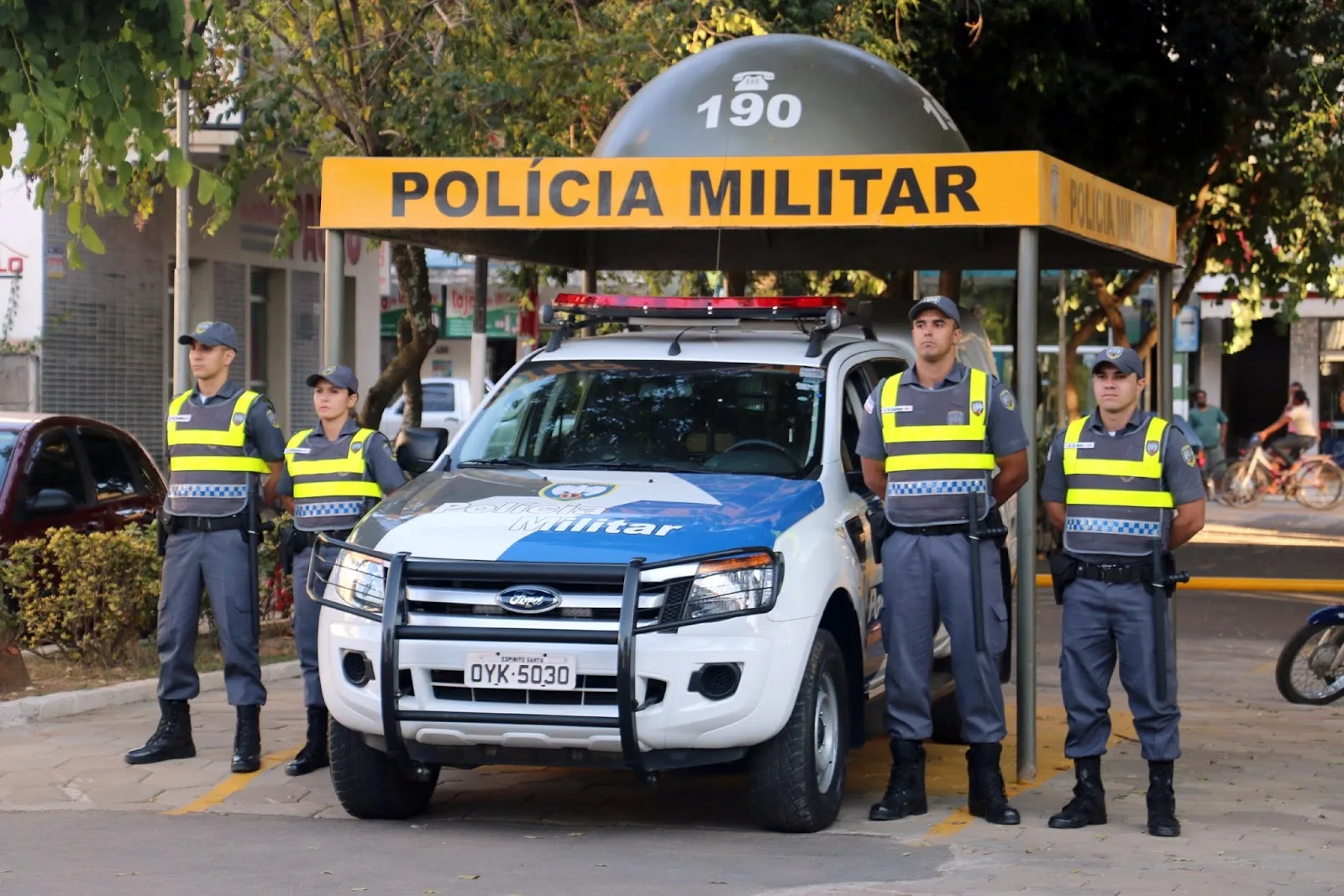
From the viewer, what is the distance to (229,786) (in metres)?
8.52

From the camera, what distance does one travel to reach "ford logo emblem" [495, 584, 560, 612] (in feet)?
23.0

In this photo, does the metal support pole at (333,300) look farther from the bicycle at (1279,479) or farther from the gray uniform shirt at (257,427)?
the bicycle at (1279,479)

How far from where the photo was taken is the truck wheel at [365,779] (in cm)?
759

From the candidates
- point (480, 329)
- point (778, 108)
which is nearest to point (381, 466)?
point (778, 108)

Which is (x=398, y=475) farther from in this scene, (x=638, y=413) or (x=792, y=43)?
(x=792, y=43)

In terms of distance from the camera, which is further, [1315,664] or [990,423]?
[1315,664]

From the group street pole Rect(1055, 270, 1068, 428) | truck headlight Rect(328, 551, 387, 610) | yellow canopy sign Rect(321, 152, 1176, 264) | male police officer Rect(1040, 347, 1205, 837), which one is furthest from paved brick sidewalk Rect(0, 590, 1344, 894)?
street pole Rect(1055, 270, 1068, 428)

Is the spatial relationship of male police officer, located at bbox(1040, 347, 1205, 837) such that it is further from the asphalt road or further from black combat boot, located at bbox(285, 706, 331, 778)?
black combat boot, located at bbox(285, 706, 331, 778)

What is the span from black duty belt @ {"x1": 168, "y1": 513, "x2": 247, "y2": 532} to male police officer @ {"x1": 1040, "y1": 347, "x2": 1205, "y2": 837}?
335cm

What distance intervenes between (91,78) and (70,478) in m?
3.98

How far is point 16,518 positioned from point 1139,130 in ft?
40.0

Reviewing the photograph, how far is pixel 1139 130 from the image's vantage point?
2014 cm

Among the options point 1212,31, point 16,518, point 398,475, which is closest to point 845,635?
point 398,475

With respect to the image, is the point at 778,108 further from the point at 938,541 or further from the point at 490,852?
the point at 490,852
